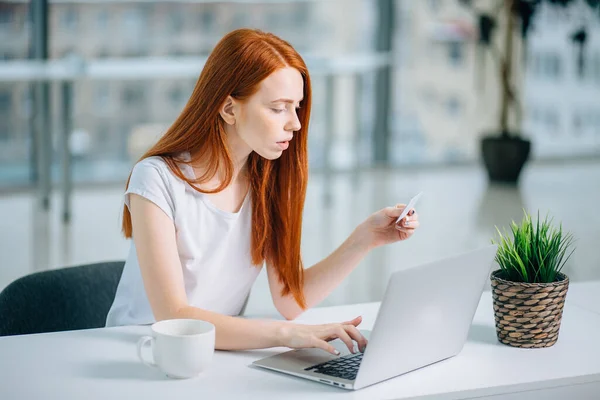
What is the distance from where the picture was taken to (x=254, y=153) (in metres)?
1.71

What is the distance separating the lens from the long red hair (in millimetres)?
1566

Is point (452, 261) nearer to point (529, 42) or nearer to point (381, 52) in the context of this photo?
point (381, 52)

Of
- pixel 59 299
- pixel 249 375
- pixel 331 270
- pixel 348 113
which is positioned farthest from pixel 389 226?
pixel 348 113

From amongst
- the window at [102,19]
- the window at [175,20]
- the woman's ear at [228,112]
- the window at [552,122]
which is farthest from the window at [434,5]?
the woman's ear at [228,112]

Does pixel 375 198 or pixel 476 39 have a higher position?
pixel 476 39

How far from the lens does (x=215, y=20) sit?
242 inches

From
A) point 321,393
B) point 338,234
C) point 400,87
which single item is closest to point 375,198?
point 338,234

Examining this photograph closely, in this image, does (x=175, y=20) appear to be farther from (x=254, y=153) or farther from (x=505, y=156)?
(x=254, y=153)

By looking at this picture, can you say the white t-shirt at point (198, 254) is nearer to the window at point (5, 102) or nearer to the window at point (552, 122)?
the window at point (5, 102)

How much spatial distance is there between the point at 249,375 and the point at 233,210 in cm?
48

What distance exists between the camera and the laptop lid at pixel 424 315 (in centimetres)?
122

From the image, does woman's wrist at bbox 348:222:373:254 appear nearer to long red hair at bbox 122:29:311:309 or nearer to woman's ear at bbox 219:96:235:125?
long red hair at bbox 122:29:311:309

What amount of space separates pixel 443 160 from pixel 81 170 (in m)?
2.78

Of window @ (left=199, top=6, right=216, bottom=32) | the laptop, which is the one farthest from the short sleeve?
window @ (left=199, top=6, right=216, bottom=32)
